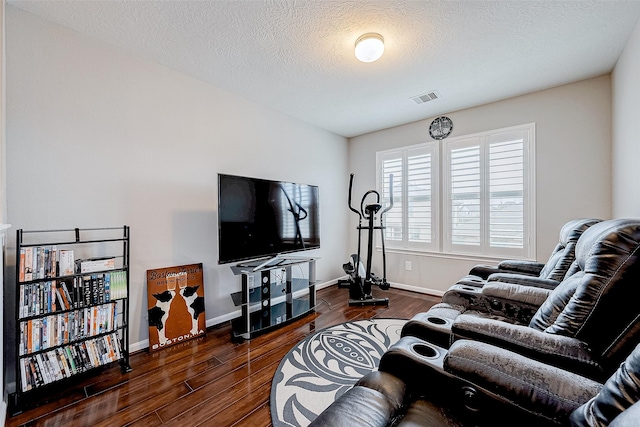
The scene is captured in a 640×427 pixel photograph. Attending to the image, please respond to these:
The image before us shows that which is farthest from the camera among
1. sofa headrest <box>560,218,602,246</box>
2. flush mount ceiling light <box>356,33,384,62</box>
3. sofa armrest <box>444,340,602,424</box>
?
flush mount ceiling light <box>356,33,384,62</box>

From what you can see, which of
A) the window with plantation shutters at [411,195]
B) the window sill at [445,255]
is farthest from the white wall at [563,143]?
the window with plantation shutters at [411,195]

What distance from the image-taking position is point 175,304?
246cm

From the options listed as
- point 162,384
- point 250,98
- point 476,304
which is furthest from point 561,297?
point 250,98

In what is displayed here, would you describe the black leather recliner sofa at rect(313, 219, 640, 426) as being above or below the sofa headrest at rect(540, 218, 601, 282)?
below

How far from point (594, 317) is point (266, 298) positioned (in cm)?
252

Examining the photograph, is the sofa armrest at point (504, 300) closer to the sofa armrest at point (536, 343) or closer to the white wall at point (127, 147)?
the sofa armrest at point (536, 343)

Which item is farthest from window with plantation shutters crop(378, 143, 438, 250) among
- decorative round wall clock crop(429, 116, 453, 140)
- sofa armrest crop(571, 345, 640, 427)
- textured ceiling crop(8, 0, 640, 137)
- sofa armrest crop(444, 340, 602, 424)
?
sofa armrest crop(571, 345, 640, 427)

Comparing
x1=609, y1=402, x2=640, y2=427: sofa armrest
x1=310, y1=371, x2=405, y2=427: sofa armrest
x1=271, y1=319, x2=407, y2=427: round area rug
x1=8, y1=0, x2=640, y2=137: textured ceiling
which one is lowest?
x1=271, y1=319, x2=407, y2=427: round area rug

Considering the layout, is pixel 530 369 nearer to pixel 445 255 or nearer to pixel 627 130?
pixel 627 130

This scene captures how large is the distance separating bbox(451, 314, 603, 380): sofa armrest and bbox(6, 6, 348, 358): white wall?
2.44m

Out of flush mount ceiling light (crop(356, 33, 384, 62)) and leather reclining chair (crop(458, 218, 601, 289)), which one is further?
flush mount ceiling light (crop(356, 33, 384, 62))

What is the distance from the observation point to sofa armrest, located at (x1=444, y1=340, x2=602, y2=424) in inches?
31.3

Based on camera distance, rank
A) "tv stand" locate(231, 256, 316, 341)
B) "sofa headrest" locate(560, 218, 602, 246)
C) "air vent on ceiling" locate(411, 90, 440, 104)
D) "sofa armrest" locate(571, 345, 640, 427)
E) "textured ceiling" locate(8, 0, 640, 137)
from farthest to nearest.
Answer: "air vent on ceiling" locate(411, 90, 440, 104) → "tv stand" locate(231, 256, 316, 341) → "sofa headrest" locate(560, 218, 602, 246) → "textured ceiling" locate(8, 0, 640, 137) → "sofa armrest" locate(571, 345, 640, 427)

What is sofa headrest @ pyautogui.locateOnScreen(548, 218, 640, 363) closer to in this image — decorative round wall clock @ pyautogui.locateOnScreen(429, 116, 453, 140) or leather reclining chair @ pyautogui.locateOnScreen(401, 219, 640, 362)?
leather reclining chair @ pyautogui.locateOnScreen(401, 219, 640, 362)
